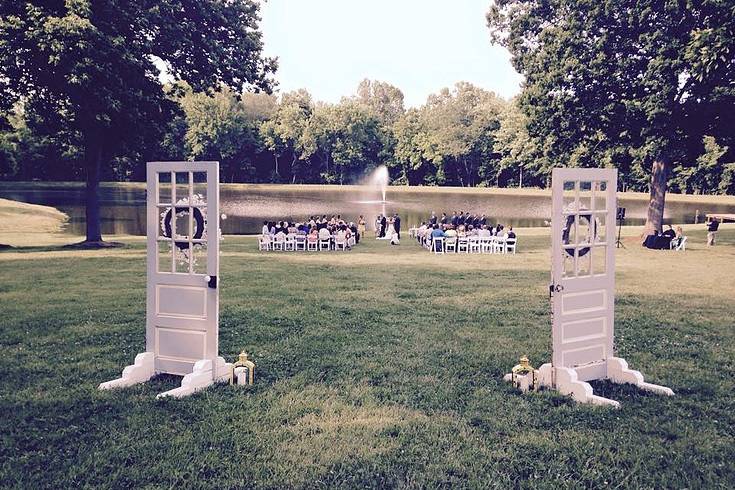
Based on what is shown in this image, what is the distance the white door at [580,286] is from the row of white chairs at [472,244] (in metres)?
→ 14.9

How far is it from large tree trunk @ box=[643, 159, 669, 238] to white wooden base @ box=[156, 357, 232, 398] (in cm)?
2323

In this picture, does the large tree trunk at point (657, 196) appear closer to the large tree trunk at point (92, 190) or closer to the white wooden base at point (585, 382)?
the white wooden base at point (585, 382)

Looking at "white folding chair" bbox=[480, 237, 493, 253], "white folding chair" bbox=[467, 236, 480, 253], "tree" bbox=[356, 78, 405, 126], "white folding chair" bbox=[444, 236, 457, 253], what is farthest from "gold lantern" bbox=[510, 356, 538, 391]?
"tree" bbox=[356, 78, 405, 126]

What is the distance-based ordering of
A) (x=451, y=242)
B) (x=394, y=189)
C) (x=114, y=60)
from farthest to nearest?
(x=394, y=189)
(x=451, y=242)
(x=114, y=60)

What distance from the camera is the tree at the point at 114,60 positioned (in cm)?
1797

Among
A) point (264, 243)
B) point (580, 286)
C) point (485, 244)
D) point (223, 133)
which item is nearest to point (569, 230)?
point (580, 286)

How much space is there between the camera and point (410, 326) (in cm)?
986

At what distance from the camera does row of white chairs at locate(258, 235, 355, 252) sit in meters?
22.3

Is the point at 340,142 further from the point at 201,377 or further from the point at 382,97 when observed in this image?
the point at 201,377

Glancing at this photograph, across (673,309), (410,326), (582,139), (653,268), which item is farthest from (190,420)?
(582,139)

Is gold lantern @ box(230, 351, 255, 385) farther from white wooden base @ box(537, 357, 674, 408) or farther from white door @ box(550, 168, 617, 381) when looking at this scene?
white door @ box(550, 168, 617, 381)

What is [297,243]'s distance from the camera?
2273 centimetres

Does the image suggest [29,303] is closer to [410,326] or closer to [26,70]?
[410,326]

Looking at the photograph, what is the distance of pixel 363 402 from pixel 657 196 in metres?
23.6
